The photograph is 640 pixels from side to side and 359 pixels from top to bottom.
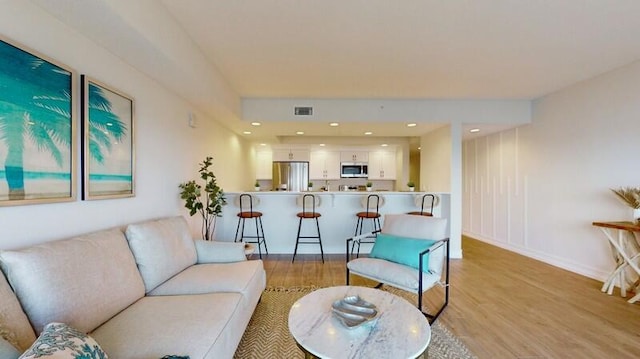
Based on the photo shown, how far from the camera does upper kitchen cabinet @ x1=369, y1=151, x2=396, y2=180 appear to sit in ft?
24.0

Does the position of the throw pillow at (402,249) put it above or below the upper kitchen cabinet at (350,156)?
below

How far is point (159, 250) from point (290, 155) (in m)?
5.18

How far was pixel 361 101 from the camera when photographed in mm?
4562

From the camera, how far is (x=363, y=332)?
4.74 feet

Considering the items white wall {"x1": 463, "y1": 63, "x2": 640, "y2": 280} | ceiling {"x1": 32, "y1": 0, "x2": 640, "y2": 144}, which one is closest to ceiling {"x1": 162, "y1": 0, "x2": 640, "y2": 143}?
ceiling {"x1": 32, "y1": 0, "x2": 640, "y2": 144}

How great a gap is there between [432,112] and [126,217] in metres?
4.40

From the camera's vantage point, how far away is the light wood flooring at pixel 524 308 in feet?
6.83

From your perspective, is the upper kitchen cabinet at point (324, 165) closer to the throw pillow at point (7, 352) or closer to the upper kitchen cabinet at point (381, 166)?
the upper kitchen cabinet at point (381, 166)

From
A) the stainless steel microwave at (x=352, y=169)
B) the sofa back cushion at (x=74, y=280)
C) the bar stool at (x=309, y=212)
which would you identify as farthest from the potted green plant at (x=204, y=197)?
the stainless steel microwave at (x=352, y=169)

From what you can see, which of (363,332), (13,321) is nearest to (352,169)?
(363,332)

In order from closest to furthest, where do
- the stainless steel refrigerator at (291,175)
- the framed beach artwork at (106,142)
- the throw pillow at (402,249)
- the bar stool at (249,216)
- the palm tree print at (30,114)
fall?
the palm tree print at (30,114), the framed beach artwork at (106,142), the throw pillow at (402,249), the bar stool at (249,216), the stainless steel refrigerator at (291,175)

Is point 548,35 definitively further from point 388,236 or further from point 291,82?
point 291,82

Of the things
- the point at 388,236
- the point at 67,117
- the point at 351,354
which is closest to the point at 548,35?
the point at 388,236

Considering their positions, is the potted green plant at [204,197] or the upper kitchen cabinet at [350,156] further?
the upper kitchen cabinet at [350,156]
